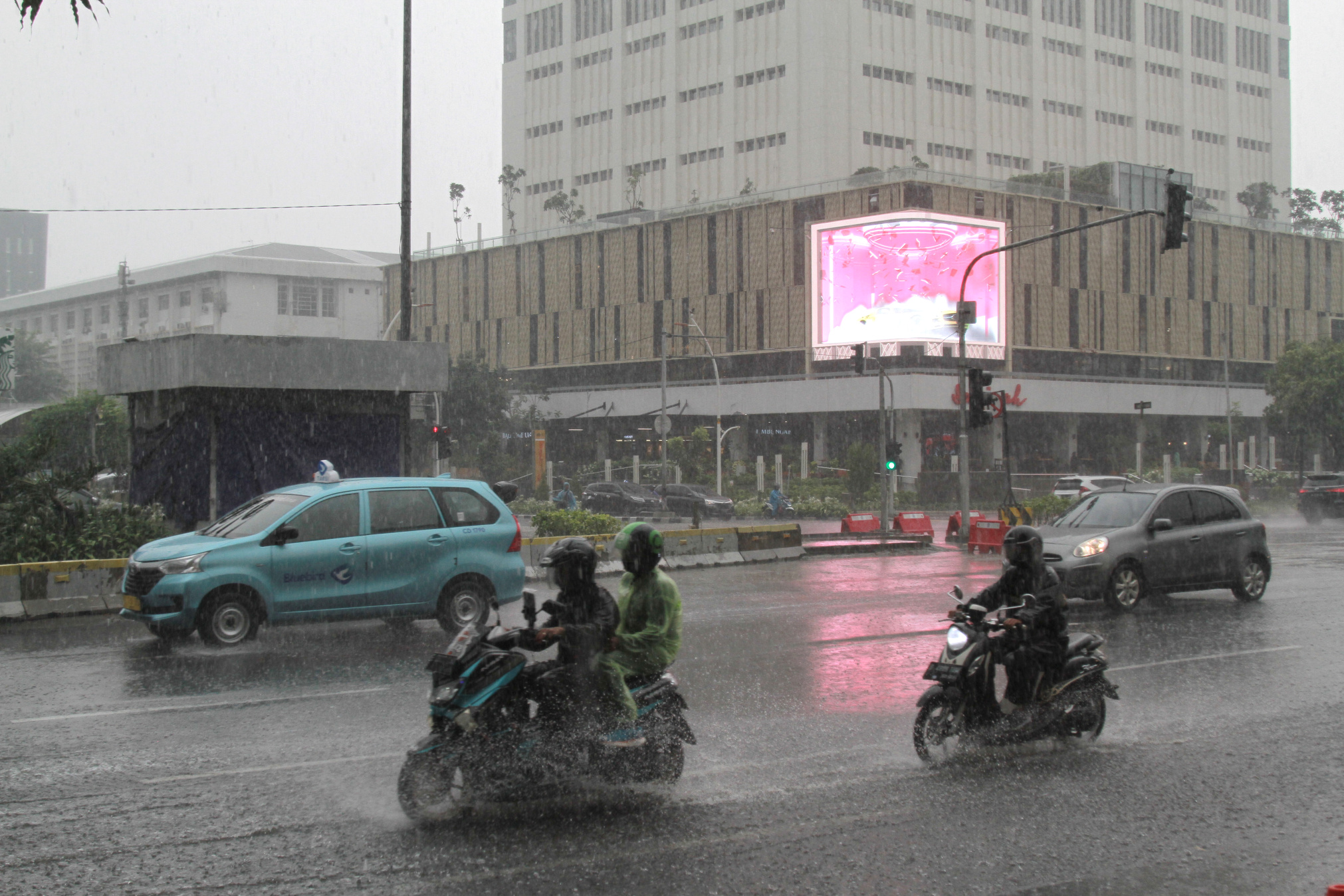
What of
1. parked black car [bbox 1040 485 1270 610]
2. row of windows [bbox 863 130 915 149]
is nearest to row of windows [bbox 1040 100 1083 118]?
row of windows [bbox 863 130 915 149]

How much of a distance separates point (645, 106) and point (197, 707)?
80715 mm

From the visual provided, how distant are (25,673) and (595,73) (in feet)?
273

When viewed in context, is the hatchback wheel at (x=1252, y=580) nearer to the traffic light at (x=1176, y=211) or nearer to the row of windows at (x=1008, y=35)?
the traffic light at (x=1176, y=211)

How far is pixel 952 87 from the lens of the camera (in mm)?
78062

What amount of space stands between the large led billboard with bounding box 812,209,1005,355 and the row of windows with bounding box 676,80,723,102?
2611 centimetres

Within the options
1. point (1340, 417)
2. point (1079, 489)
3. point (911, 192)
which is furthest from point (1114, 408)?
point (1079, 489)

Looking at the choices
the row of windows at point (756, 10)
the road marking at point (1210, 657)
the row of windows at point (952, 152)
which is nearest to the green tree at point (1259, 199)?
the row of windows at point (952, 152)

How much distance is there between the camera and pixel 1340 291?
7438 cm

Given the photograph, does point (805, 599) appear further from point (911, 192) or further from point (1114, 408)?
point (1114, 408)

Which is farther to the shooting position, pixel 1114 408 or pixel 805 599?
pixel 1114 408

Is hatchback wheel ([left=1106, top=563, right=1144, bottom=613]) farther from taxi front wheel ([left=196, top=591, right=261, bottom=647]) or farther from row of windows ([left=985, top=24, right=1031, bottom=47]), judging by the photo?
row of windows ([left=985, top=24, right=1031, bottom=47])

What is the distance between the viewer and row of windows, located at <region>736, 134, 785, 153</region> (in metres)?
76.4

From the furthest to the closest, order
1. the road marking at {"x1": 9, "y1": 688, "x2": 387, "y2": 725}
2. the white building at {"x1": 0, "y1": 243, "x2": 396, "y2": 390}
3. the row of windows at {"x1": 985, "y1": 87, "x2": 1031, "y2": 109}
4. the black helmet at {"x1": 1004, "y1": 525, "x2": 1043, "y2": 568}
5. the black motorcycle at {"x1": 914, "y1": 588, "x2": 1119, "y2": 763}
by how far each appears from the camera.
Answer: the white building at {"x1": 0, "y1": 243, "x2": 396, "y2": 390} < the row of windows at {"x1": 985, "y1": 87, "x2": 1031, "y2": 109} < the road marking at {"x1": 9, "y1": 688, "x2": 387, "y2": 725} < the black helmet at {"x1": 1004, "y1": 525, "x2": 1043, "y2": 568} < the black motorcycle at {"x1": 914, "y1": 588, "x2": 1119, "y2": 763}

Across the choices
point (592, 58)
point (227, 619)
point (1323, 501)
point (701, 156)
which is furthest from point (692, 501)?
point (592, 58)
